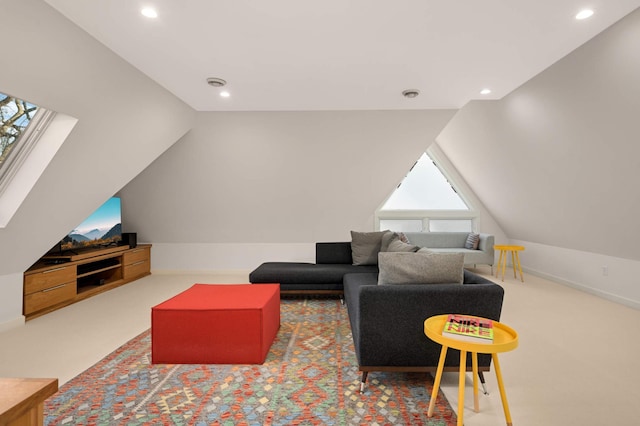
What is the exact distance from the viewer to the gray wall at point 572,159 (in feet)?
10.3

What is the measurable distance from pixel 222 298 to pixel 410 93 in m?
3.14

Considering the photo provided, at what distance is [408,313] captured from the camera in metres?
2.29

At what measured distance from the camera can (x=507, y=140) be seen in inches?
197

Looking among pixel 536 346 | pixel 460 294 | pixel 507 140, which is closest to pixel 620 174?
pixel 507 140

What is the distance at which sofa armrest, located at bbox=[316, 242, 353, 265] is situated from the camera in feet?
17.5

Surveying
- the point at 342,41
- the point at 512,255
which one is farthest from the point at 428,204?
the point at 342,41

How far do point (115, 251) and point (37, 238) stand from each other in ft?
5.82

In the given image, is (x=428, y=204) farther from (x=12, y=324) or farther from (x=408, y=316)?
(x=12, y=324)

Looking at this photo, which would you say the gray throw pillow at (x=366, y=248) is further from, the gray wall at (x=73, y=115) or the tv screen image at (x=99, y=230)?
the tv screen image at (x=99, y=230)

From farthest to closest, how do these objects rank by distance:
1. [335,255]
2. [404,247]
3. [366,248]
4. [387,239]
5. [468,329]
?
[335,255] → [366,248] → [387,239] → [404,247] → [468,329]

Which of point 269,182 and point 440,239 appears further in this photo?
point 440,239

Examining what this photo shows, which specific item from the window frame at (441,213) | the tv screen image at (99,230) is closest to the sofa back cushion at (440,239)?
the window frame at (441,213)

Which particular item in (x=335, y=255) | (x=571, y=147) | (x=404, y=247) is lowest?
(x=335, y=255)

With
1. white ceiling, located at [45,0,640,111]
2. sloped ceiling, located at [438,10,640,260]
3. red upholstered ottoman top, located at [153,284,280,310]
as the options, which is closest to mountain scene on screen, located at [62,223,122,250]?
red upholstered ottoman top, located at [153,284,280,310]
